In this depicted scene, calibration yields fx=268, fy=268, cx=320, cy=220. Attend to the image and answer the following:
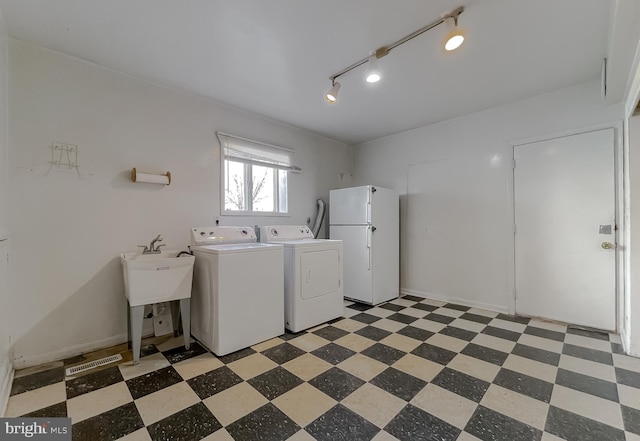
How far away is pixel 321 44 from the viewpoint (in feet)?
6.76

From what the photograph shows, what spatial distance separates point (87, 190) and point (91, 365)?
55.1 inches

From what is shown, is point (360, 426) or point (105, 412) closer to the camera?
point (360, 426)

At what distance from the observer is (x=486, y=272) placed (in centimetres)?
329

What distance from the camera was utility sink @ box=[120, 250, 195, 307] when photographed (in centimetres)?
207

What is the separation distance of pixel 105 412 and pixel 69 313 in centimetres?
112

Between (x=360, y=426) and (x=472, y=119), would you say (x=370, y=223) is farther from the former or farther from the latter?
(x=360, y=426)

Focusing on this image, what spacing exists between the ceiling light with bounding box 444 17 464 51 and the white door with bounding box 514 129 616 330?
201cm

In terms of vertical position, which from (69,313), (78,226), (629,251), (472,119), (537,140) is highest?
(472,119)

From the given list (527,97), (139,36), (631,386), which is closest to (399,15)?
(139,36)

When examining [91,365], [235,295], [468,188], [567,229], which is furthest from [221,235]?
[567,229]

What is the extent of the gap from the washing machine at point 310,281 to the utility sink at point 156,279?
931 millimetres

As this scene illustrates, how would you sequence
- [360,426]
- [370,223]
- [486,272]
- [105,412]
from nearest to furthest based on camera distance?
1. [360,426]
2. [105,412]
3. [486,272]
4. [370,223]

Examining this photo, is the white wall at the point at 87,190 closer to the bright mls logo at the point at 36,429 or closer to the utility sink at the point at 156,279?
the utility sink at the point at 156,279

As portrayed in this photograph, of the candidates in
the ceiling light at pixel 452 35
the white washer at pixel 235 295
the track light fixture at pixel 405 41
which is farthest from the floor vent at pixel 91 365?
the ceiling light at pixel 452 35
